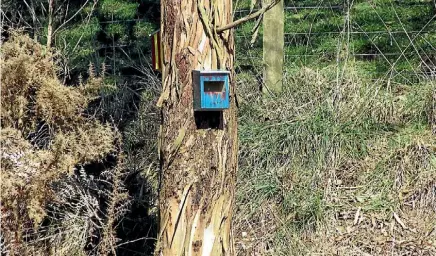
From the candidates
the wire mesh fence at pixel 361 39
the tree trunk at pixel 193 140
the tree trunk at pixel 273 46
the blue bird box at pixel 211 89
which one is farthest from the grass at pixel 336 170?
the blue bird box at pixel 211 89

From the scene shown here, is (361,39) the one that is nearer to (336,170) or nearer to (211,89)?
(336,170)

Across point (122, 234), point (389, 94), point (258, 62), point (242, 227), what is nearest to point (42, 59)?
point (122, 234)

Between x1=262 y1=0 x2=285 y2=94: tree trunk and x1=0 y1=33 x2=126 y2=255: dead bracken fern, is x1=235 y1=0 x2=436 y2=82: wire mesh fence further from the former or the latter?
x1=0 y1=33 x2=126 y2=255: dead bracken fern

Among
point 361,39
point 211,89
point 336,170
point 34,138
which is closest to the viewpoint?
point 211,89

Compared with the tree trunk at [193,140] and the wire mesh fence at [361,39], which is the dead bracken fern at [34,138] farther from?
the wire mesh fence at [361,39]

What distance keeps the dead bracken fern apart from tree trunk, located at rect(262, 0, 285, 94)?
195cm

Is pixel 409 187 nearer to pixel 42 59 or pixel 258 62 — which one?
pixel 258 62

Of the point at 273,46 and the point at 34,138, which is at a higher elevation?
the point at 273,46

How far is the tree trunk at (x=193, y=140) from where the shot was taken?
3342 mm

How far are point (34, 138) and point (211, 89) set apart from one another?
5.49ft

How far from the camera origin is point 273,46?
600 centimetres

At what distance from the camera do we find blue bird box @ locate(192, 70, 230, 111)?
3242 millimetres

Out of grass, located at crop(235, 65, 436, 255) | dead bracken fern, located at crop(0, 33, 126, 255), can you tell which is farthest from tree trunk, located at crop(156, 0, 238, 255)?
grass, located at crop(235, 65, 436, 255)

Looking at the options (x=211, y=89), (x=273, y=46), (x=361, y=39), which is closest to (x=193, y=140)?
(x=211, y=89)
